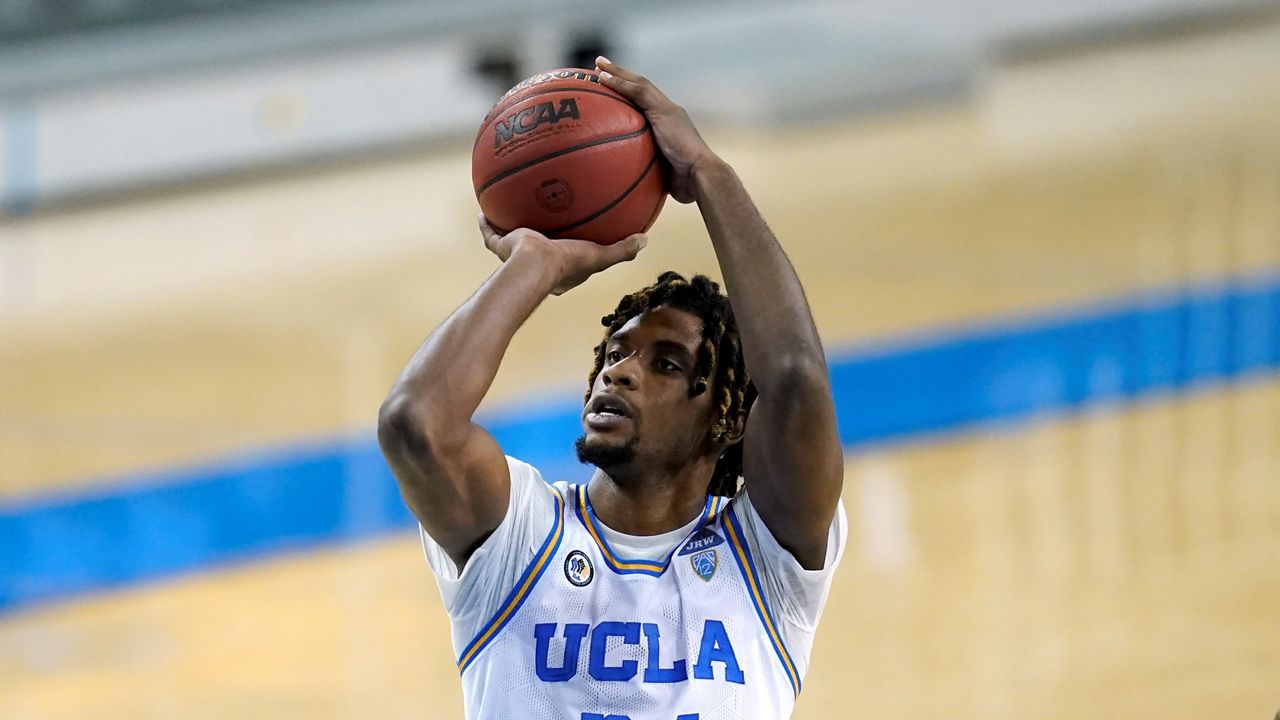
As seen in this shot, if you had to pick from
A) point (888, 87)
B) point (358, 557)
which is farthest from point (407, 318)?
point (888, 87)

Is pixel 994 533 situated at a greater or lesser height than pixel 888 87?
lesser

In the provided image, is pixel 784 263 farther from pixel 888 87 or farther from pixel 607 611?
pixel 888 87

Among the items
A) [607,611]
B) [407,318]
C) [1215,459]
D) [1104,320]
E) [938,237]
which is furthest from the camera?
[938,237]

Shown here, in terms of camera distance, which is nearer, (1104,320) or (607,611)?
(607,611)

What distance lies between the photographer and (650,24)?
13164 mm

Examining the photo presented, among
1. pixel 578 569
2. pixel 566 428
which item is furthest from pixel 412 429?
pixel 566 428

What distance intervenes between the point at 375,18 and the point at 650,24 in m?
2.36

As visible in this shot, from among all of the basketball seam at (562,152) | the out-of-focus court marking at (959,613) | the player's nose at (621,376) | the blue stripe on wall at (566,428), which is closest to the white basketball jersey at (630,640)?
the player's nose at (621,376)

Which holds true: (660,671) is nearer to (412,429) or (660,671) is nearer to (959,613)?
(412,429)

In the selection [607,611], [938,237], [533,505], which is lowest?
[607,611]

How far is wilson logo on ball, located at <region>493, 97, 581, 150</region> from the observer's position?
118 inches

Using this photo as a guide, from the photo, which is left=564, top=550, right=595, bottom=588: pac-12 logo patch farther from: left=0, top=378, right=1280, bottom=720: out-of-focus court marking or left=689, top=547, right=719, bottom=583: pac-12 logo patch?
left=0, top=378, right=1280, bottom=720: out-of-focus court marking

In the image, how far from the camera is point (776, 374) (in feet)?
9.12

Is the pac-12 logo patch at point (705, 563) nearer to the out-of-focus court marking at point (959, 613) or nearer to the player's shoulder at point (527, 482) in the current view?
the player's shoulder at point (527, 482)
